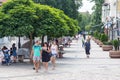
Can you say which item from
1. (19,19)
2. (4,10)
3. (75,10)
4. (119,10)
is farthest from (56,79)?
(75,10)

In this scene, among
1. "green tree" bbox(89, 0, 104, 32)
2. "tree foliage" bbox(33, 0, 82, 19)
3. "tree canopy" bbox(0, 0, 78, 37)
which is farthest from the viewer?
"green tree" bbox(89, 0, 104, 32)

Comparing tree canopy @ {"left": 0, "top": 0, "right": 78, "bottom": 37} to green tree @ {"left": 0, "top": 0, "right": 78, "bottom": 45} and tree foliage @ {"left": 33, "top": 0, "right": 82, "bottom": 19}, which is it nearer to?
green tree @ {"left": 0, "top": 0, "right": 78, "bottom": 45}

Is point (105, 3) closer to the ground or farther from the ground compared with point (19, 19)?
farther from the ground

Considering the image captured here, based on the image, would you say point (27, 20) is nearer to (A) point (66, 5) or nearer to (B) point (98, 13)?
(A) point (66, 5)

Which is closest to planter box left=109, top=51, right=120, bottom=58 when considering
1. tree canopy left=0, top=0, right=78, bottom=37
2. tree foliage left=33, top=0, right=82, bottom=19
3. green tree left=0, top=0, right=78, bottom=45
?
green tree left=0, top=0, right=78, bottom=45

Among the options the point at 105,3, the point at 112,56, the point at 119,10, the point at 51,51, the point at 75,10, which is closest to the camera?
Result: the point at 51,51

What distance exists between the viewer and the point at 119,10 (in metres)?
55.6

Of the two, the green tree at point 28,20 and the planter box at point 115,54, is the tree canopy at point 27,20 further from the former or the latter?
the planter box at point 115,54

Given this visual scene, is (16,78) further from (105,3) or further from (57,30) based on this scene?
(105,3)

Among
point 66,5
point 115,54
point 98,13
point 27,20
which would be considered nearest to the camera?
point 27,20

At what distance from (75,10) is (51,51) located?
4126 centimetres

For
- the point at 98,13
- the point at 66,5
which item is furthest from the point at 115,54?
the point at 98,13

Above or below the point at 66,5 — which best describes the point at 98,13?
above

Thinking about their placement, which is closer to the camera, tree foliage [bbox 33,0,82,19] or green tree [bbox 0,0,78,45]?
green tree [bbox 0,0,78,45]
